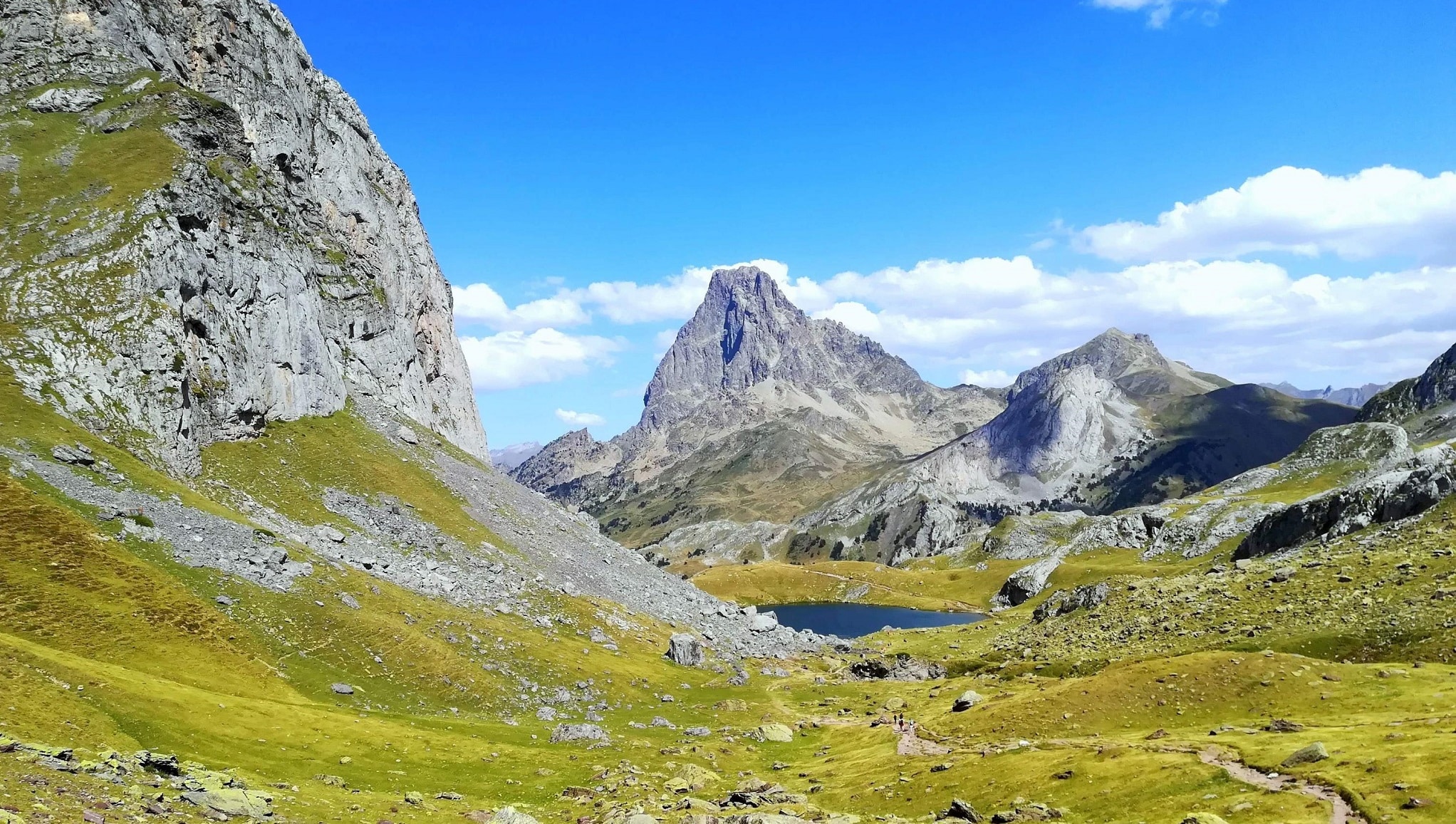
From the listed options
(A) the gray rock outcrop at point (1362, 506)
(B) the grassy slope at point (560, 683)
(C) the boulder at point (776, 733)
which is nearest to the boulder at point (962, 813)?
(B) the grassy slope at point (560, 683)

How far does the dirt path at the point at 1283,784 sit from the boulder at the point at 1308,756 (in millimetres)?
1143

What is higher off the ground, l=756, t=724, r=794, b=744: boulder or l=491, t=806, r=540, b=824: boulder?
l=491, t=806, r=540, b=824: boulder

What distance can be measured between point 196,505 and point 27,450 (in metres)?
13.9

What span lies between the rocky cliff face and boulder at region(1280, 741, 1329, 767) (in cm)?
10428

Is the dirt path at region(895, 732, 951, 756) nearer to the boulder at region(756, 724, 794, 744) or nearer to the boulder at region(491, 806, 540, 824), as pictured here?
the boulder at region(756, 724, 794, 744)

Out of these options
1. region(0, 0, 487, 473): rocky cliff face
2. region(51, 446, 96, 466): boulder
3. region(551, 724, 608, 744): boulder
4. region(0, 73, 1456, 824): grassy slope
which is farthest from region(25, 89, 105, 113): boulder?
region(551, 724, 608, 744): boulder

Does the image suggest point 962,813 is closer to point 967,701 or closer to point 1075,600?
point 967,701

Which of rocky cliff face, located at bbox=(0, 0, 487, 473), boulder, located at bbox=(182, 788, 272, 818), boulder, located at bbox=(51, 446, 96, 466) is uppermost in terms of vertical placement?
rocky cliff face, located at bbox=(0, 0, 487, 473)

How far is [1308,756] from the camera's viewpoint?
4300cm

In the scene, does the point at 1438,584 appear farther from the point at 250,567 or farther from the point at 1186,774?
the point at 250,567

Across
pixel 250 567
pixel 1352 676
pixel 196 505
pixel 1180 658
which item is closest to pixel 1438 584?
pixel 1352 676

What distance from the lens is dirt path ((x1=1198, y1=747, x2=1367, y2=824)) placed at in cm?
3625

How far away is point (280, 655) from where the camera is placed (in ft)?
224

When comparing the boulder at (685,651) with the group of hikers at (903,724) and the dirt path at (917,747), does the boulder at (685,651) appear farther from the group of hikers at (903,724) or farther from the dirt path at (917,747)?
the dirt path at (917,747)
